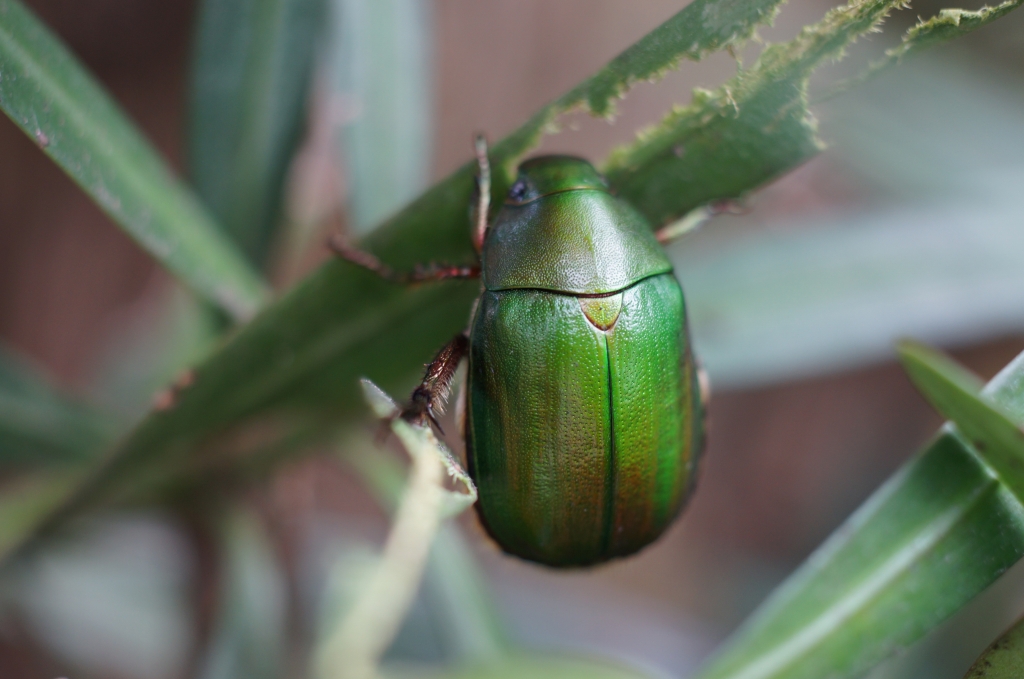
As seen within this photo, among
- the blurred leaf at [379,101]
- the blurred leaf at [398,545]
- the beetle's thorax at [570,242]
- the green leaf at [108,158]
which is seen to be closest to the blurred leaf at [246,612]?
the blurred leaf at [398,545]

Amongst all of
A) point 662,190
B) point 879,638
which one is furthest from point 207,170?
point 879,638

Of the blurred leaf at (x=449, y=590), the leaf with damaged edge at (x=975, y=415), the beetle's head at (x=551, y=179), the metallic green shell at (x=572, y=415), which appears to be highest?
the beetle's head at (x=551, y=179)

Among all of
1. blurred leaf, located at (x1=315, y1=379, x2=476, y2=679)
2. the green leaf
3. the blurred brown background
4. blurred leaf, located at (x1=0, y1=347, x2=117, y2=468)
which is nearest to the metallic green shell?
blurred leaf, located at (x1=315, y1=379, x2=476, y2=679)

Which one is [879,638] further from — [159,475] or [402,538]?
[159,475]

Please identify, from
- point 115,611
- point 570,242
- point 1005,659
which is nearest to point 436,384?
point 570,242

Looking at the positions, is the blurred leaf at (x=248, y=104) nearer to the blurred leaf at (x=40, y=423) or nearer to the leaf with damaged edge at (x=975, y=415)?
the blurred leaf at (x=40, y=423)
